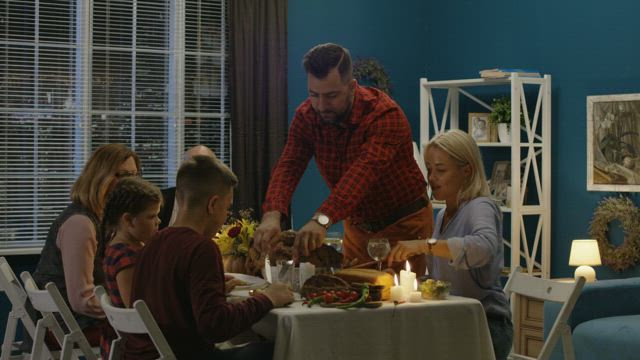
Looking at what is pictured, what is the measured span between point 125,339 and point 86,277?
0.86m

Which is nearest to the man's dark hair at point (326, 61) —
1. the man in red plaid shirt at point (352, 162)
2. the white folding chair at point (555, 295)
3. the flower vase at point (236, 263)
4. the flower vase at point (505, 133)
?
the man in red plaid shirt at point (352, 162)

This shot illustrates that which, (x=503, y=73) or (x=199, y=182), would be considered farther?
(x=503, y=73)

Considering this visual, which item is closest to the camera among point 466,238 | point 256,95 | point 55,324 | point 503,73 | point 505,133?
Answer: point 466,238

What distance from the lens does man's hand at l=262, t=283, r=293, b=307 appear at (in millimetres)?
2957

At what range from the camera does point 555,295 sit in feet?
11.8

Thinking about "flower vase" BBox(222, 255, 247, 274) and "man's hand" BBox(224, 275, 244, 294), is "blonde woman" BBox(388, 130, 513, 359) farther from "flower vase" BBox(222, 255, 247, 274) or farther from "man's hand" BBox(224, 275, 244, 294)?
"flower vase" BBox(222, 255, 247, 274)

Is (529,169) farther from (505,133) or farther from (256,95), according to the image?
(256,95)

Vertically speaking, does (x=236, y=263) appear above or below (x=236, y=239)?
below

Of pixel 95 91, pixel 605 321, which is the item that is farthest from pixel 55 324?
pixel 95 91

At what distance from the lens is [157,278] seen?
2.86 metres

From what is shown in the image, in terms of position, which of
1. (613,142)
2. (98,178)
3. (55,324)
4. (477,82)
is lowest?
(55,324)

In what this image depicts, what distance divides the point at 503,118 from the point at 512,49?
0.67 m

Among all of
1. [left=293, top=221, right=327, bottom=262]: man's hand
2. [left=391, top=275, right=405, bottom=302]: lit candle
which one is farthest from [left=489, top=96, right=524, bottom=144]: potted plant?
[left=391, top=275, right=405, bottom=302]: lit candle

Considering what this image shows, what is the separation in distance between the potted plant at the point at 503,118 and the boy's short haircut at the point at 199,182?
4242mm
